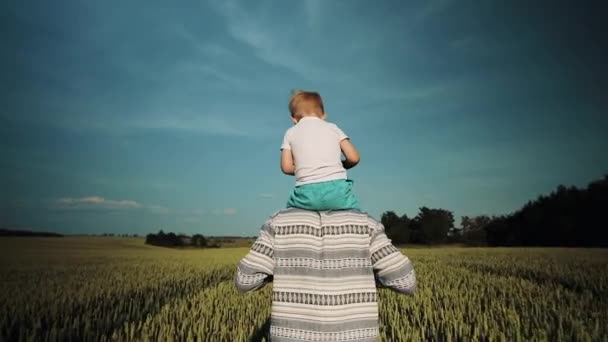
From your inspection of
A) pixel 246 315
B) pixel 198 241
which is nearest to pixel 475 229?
pixel 198 241

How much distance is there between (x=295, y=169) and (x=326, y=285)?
0.64 metres

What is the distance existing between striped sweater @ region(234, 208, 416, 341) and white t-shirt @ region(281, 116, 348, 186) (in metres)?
0.20

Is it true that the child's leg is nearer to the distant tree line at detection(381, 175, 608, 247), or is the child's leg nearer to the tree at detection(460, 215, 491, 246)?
the distant tree line at detection(381, 175, 608, 247)

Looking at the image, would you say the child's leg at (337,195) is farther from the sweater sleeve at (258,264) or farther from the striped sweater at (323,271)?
the sweater sleeve at (258,264)

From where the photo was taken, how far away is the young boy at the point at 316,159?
1964mm

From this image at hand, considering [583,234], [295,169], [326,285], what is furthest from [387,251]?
[583,234]

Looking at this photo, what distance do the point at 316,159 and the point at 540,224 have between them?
60388 mm

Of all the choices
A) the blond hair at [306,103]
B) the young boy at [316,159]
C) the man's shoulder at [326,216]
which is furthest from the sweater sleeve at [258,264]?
the blond hair at [306,103]

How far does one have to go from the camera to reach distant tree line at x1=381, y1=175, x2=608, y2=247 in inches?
1818

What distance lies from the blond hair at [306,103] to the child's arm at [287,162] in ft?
0.75

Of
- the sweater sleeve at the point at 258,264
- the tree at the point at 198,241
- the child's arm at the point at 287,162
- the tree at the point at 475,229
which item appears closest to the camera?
the sweater sleeve at the point at 258,264

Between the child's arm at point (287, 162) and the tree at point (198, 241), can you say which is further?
the tree at point (198, 241)

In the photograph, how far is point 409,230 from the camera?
61.5 m

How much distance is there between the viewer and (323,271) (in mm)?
1940
